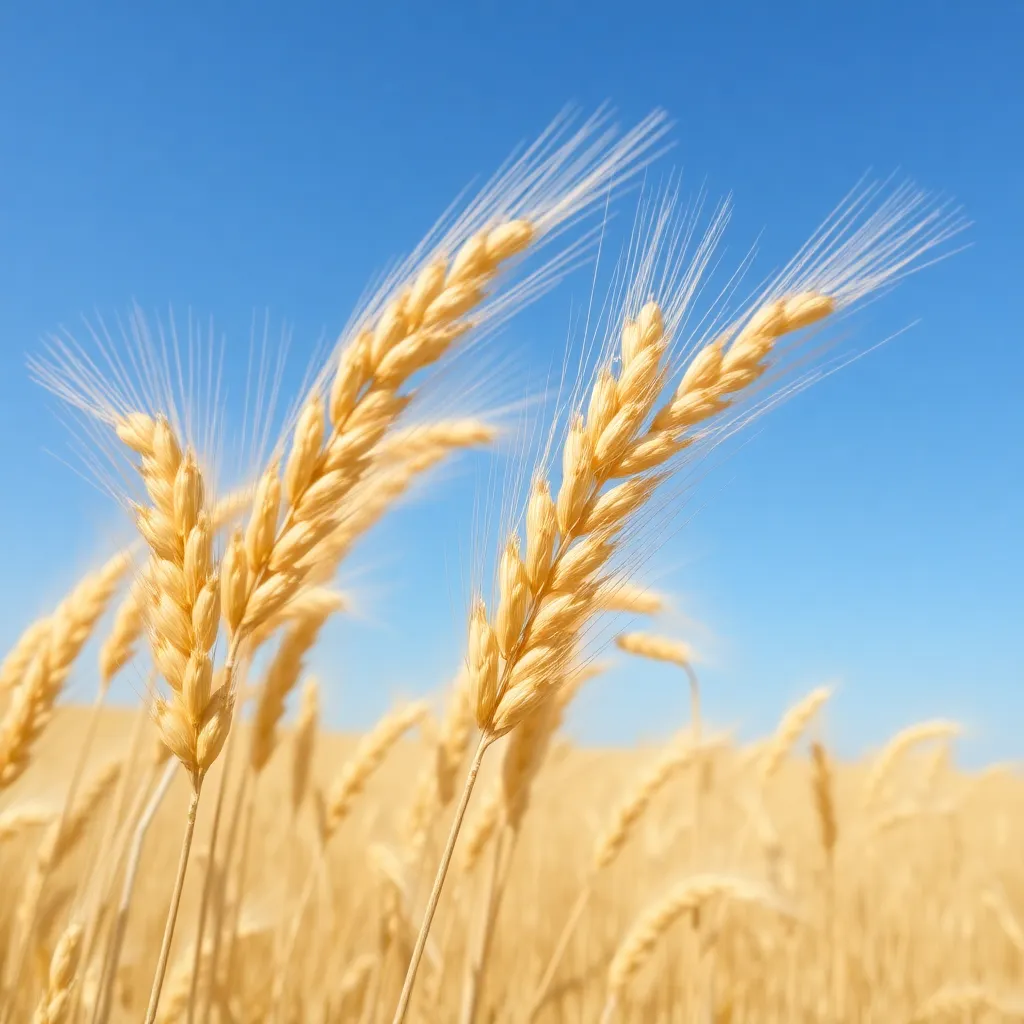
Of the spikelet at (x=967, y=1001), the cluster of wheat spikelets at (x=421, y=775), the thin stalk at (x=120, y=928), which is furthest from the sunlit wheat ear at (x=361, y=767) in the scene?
the spikelet at (x=967, y=1001)

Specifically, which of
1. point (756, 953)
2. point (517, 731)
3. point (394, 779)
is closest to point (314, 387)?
point (517, 731)

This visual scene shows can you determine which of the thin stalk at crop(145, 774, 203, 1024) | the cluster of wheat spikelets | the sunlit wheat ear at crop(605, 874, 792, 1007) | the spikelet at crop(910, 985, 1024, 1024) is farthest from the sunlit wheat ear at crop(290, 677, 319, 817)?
the spikelet at crop(910, 985, 1024, 1024)

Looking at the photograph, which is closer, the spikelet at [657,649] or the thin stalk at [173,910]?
the thin stalk at [173,910]

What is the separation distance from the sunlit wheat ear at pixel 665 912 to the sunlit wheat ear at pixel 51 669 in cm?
145

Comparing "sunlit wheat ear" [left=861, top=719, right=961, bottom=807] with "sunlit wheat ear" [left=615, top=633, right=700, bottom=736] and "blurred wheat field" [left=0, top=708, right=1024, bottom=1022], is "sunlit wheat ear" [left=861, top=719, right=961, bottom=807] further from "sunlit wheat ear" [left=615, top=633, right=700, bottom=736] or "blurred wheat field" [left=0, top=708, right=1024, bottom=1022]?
"sunlit wheat ear" [left=615, top=633, right=700, bottom=736]

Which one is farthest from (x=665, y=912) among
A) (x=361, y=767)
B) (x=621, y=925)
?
(x=621, y=925)

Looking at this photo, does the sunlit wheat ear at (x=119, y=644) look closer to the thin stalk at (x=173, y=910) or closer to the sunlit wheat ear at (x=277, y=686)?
the sunlit wheat ear at (x=277, y=686)

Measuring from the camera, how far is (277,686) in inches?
83.9

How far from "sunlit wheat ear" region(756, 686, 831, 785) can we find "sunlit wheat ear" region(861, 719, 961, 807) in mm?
1568

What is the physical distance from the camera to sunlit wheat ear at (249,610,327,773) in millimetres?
2127

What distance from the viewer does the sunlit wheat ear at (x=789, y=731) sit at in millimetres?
3617

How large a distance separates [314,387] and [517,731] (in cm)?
89

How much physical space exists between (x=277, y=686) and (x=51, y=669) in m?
0.48

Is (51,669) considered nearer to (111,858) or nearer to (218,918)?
(111,858)
